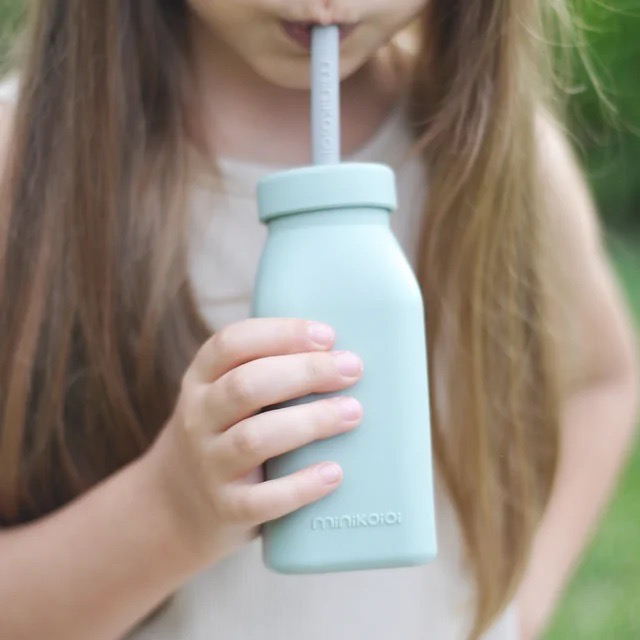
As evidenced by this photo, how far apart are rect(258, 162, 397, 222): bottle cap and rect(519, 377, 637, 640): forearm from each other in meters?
0.62

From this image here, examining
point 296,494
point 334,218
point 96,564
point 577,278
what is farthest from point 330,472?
point 577,278

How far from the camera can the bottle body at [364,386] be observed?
652mm

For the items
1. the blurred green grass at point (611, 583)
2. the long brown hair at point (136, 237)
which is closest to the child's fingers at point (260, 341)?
the long brown hair at point (136, 237)

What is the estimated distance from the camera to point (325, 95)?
0.74 m

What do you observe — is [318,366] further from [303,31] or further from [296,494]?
[303,31]

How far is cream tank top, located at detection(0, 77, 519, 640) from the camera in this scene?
3.16ft

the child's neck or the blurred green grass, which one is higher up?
the child's neck

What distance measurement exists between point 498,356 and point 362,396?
0.39 m

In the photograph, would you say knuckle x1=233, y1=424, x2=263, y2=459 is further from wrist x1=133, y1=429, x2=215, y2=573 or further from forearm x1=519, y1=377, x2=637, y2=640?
forearm x1=519, y1=377, x2=637, y2=640

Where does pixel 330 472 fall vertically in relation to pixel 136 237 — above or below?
below

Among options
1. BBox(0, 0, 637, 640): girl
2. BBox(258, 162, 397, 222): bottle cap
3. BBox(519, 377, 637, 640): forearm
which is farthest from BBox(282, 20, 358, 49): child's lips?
BBox(519, 377, 637, 640): forearm

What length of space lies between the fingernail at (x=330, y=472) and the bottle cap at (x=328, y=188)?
144 millimetres

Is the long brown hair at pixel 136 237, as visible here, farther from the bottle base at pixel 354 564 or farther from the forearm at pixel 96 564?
the bottle base at pixel 354 564

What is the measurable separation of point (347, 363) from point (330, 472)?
0.06 metres
